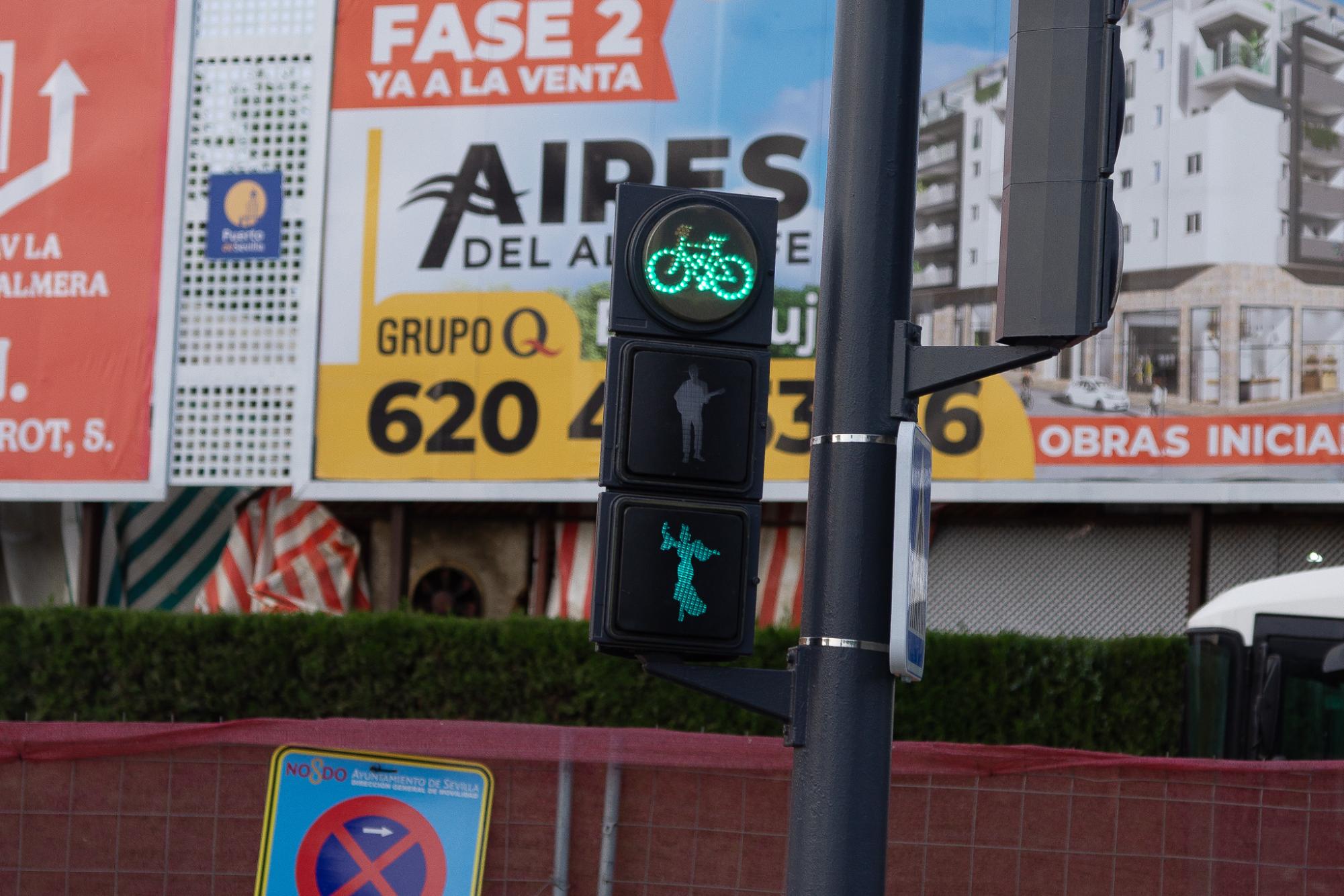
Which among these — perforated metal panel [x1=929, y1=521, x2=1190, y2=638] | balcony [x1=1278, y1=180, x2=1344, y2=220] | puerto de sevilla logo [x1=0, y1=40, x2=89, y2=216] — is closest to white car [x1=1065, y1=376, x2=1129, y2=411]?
perforated metal panel [x1=929, y1=521, x2=1190, y2=638]

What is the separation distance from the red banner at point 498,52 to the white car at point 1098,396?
13.7 ft

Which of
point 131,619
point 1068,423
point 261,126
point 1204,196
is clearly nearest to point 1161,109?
point 1204,196

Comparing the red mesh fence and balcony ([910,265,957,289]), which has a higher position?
balcony ([910,265,957,289])

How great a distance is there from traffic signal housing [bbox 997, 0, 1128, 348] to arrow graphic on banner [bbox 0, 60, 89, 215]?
1276 cm

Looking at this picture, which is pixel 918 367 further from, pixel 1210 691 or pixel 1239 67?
pixel 1239 67

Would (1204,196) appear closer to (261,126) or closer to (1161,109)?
(1161,109)

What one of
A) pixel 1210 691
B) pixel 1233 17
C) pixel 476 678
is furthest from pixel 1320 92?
pixel 476 678

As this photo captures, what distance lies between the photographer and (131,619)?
508 inches

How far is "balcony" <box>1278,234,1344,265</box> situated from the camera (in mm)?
12859

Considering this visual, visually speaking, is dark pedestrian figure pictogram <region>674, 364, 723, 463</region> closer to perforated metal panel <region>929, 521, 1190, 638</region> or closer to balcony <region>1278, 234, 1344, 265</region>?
perforated metal panel <region>929, 521, 1190, 638</region>

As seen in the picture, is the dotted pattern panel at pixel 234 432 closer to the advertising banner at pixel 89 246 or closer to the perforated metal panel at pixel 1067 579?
the advertising banner at pixel 89 246

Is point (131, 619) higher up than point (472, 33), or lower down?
lower down

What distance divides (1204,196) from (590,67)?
5137mm

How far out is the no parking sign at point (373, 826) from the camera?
21.6 feet
